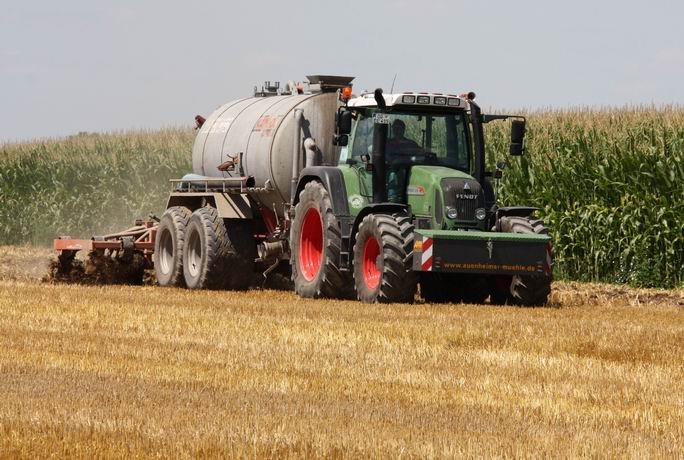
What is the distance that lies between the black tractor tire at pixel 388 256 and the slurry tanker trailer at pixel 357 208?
0.05 ft

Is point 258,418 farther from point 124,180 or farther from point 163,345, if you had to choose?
point 124,180

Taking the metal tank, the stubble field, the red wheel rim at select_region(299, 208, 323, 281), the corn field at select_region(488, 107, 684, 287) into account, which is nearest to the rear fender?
A: the stubble field

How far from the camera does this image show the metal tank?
19484 mm

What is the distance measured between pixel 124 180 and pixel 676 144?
1515cm

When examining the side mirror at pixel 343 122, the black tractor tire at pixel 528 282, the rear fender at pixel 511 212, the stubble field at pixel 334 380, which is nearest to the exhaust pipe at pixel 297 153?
the side mirror at pixel 343 122

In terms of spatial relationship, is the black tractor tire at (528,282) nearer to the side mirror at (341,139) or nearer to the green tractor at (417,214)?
the green tractor at (417,214)

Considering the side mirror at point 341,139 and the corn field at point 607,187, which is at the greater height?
the side mirror at point 341,139

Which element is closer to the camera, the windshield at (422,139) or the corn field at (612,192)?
the windshield at (422,139)

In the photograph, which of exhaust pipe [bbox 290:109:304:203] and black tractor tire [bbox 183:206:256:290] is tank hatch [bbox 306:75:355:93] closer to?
exhaust pipe [bbox 290:109:304:203]

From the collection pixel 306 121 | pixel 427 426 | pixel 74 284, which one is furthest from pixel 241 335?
Result: pixel 74 284

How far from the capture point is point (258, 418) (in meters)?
8.51

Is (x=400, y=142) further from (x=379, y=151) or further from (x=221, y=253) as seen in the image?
(x=221, y=253)

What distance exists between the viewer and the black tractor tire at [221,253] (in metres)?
20.5

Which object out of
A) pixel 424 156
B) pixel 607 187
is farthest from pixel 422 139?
pixel 607 187
